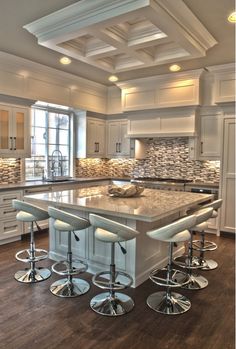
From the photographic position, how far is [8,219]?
4.46 metres

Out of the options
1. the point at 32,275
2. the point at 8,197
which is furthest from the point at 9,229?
the point at 32,275

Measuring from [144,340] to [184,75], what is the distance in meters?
4.53

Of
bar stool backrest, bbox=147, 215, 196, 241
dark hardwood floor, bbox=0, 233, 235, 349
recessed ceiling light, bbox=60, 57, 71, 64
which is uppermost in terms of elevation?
recessed ceiling light, bbox=60, 57, 71, 64

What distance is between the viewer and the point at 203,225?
10.9ft

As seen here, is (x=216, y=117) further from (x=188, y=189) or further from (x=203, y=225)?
(x=203, y=225)

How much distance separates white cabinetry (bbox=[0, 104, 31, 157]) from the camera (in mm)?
4574

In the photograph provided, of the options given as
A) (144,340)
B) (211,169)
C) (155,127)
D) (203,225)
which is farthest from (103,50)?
(144,340)

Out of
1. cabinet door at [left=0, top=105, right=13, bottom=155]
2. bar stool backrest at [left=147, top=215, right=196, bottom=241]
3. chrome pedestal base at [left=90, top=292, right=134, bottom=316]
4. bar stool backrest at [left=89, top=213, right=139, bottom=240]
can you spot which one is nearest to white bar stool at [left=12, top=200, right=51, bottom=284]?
chrome pedestal base at [left=90, top=292, right=134, bottom=316]

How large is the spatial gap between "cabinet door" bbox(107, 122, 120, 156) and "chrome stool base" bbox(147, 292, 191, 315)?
419 cm

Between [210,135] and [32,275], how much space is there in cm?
388

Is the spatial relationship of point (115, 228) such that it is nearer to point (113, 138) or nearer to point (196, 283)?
point (196, 283)

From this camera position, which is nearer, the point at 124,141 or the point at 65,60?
the point at 65,60

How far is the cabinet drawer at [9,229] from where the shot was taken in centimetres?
439

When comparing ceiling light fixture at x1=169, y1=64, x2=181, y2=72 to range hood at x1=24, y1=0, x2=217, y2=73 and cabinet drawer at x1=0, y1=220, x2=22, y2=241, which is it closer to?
range hood at x1=24, y1=0, x2=217, y2=73
